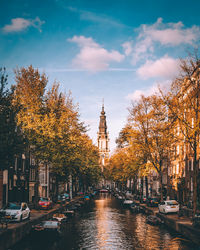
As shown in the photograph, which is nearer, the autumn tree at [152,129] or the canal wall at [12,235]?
the canal wall at [12,235]

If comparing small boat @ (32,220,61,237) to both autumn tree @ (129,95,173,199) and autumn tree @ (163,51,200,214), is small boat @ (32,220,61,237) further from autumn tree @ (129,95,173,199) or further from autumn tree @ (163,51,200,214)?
autumn tree @ (129,95,173,199)

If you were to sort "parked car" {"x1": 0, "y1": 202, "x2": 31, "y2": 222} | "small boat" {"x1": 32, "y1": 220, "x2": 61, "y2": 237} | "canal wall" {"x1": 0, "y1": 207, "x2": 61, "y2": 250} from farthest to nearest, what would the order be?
"parked car" {"x1": 0, "y1": 202, "x2": 31, "y2": 222}, "small boat" {"x1": 32, "y1": 220, "x2": 61, "y2": 237}, "canal wall" {"x1": 0, "y1": 207, "x2": 61, "y2": 250}

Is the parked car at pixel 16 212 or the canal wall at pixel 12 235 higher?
the parked car at pixel 16 212

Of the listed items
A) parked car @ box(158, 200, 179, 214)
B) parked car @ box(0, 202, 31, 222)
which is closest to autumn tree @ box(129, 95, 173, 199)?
parked car @ box(158, 200, 179, 214)

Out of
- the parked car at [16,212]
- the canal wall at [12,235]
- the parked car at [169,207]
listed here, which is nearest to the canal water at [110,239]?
the canal wall at [12,235]

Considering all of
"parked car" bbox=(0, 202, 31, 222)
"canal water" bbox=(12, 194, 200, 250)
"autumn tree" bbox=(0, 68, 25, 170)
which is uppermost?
"autumn tree" bbox=(0, 68, 25, 170)

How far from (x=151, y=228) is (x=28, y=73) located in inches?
1054

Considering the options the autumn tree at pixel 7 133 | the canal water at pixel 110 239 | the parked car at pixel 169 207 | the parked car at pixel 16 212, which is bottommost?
the canal water at pixel 110 239

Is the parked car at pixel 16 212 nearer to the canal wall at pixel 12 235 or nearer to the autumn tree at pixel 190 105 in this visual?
the canal wall at pixel 12 235

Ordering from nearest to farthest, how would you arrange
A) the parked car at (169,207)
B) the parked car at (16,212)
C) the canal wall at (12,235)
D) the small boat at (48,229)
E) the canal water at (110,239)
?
the canal wall at (12,235) < the canal water at (110,239) < the small boat at (48,229) < the parked car at (16,212) < the parked car at (169,207)

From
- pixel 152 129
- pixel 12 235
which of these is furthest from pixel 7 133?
pixel 152 129

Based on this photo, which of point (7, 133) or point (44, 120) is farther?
point (44, 120)

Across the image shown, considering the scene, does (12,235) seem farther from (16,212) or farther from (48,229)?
(16,212)

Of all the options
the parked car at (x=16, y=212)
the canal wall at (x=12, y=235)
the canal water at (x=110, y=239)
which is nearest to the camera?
the canal wall at (x=12, y=235)
